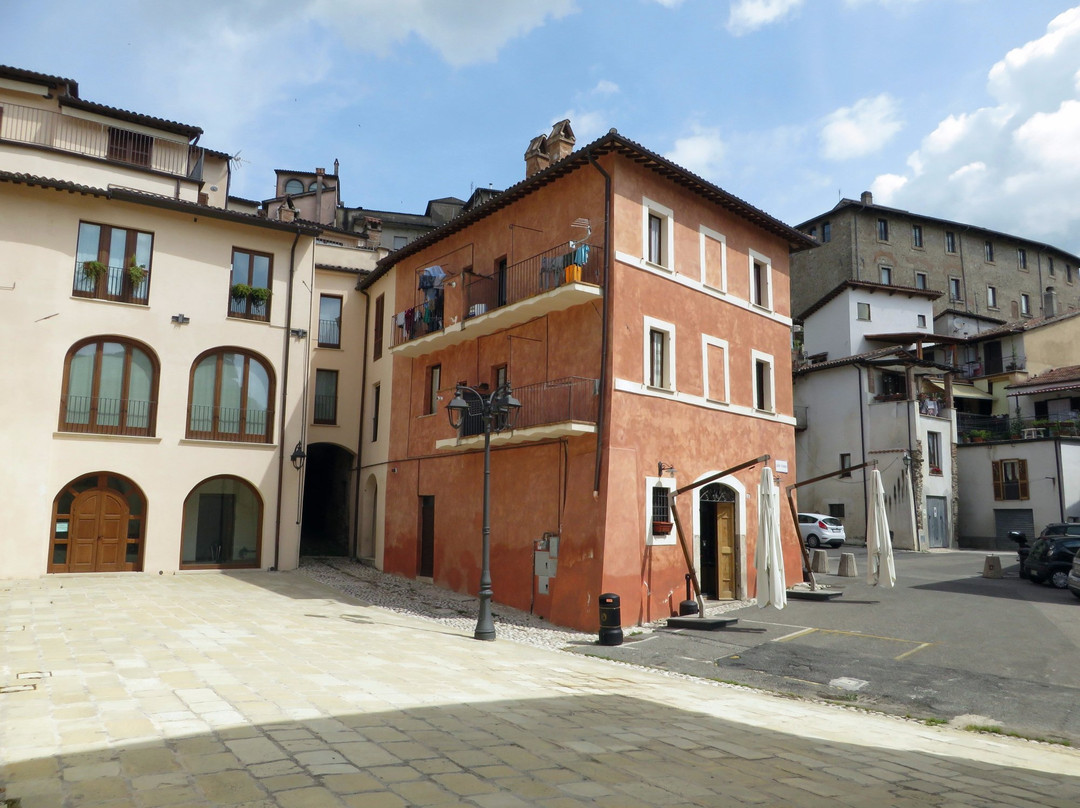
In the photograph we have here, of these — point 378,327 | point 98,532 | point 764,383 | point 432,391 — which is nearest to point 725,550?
point 764,383

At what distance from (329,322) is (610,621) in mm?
17137

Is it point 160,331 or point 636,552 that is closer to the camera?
point 636,552

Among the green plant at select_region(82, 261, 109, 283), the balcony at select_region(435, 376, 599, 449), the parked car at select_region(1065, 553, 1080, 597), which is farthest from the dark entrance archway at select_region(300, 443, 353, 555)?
the parked car at select_region(1065, 553, 1080, 597)

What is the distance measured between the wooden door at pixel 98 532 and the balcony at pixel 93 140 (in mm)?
10537

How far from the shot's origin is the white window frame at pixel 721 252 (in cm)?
1941

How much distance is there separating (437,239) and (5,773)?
19.1 m

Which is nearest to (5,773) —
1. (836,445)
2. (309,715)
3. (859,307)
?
(309,715)

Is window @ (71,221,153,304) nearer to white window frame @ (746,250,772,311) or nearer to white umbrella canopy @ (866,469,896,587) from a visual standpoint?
white window frame @ (746,250,772,311)

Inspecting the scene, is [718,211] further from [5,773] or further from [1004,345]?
[1004,345]

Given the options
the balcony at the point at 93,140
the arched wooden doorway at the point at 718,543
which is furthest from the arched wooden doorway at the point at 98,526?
the arched wooden doorway at the point at 718,543

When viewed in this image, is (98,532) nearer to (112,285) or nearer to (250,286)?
(112,285)

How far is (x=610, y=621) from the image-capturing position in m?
14.2

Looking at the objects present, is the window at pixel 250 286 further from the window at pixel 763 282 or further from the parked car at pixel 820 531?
the parked car at pixel 820 531

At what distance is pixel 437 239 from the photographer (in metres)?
22.8
